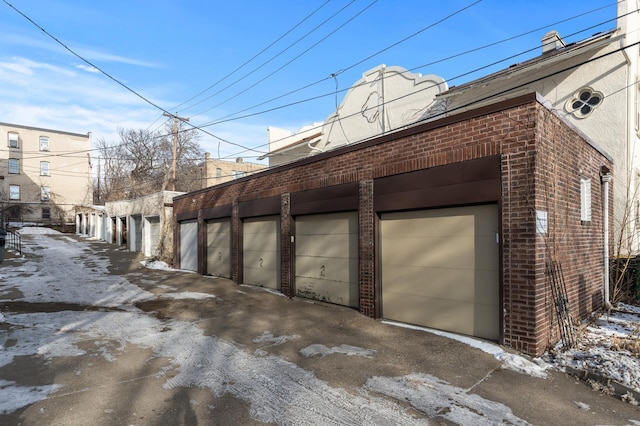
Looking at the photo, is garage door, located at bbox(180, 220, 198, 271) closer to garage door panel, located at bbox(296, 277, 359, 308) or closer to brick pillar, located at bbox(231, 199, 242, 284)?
brick pillar, located at bbox(231, 199, 242, 284)

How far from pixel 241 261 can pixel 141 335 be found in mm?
5855

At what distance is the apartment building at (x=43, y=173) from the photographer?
41.4 m

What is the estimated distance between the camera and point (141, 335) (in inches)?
271

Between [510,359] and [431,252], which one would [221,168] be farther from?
[510,359]

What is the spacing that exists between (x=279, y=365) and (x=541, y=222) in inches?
176

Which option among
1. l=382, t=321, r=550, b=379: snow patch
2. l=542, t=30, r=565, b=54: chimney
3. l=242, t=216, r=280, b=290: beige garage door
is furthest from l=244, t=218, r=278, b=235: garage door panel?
l=542, t=30, r=565, b=54: chimney

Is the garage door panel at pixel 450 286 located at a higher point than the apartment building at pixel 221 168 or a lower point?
lower

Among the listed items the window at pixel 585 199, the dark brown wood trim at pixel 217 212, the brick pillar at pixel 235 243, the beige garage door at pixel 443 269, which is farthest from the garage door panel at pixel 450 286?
the dark brown wood trim at pixel 217 212

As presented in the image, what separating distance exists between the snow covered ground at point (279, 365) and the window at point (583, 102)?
5639mm

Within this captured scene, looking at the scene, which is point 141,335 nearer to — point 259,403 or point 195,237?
point 259,403

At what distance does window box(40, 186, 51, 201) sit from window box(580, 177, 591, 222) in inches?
2032

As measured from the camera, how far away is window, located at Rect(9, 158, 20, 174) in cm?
4159

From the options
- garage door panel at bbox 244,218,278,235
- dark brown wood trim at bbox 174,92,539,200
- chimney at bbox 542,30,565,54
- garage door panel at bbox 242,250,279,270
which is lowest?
garage door panel at bbox 242,250,279,270

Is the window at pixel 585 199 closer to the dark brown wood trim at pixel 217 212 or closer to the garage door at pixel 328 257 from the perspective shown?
the garage door at pixel 328 257
